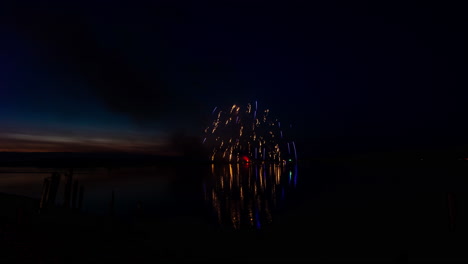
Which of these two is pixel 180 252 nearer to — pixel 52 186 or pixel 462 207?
pixel 52 186

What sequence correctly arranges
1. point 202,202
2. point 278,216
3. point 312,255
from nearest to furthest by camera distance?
1. point 312,255
2. point 278,216
3. point 202,202

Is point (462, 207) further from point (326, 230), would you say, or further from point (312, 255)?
point (312, 255)

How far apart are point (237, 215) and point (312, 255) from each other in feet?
43.1

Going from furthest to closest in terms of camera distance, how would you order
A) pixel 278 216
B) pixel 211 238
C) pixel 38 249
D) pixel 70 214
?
pixel 278 216 < pixel 70 214 < pixel 211 238 < pixel 38 249

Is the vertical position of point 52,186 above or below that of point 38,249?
above

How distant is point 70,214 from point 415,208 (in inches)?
1327

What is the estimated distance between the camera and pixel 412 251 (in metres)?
17.8

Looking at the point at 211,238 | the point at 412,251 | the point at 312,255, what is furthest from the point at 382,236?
the point at 211,238


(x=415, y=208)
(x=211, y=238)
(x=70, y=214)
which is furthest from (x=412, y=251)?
(x=70, y=214)

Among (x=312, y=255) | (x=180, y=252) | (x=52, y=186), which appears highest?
(x=52, y=186)

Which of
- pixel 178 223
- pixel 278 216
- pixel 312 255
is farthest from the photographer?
pixel 278 216

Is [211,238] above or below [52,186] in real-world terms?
below

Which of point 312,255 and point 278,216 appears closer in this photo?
point 312,255

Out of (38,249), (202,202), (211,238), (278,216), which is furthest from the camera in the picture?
(202,202)
